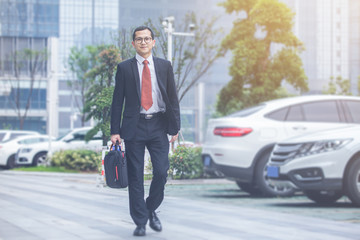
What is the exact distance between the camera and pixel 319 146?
370 inches

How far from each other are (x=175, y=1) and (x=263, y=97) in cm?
6062

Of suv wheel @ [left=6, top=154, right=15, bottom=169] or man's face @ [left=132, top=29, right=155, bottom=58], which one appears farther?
suv wheel @ [left=6, top=154, right=15, bottom=169]

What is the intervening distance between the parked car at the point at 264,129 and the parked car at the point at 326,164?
1.41 meters

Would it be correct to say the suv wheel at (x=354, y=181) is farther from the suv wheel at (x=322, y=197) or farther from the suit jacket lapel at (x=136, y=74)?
the suit jacket lapel at (x=136, y=74)

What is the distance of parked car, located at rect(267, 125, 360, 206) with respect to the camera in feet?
30.2

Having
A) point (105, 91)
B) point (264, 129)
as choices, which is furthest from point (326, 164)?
point (105, 91)

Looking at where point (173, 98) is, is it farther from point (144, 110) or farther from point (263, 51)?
point (263, 51)

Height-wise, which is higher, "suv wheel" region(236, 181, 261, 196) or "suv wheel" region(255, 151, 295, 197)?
"suv wheel" region(255, 151, 295, 197)

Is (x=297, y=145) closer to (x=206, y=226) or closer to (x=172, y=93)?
(x=206, y=226)

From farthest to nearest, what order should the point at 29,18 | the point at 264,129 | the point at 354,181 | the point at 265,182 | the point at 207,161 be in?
the point at 29,18 < the point at 207,161 < the point at 264,129 < the point at 265,182 < the point at 354,181

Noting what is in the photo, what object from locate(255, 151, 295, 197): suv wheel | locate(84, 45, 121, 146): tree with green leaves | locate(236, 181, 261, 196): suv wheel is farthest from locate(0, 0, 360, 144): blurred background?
locate(84, 45, 121, 146): tree with green leaves

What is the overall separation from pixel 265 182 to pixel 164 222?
4.03 metres

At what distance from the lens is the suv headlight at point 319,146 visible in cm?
927

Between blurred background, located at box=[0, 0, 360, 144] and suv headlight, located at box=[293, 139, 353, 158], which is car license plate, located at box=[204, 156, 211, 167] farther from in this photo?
blurred background, located at box=[0, 0, 360, 144]
